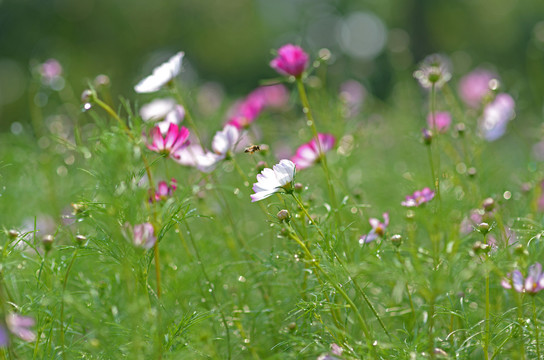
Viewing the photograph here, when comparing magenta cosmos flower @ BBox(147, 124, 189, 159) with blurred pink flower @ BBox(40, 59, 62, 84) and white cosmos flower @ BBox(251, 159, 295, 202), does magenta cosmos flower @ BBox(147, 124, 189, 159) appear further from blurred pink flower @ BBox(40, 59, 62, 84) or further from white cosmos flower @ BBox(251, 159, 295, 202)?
blurred pink flower @ BBox(40, 59, 62, 84)

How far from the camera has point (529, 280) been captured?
81 centimetres

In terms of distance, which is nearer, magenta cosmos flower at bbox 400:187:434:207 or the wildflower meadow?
the wildflower meadow

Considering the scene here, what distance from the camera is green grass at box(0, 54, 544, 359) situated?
0.79 m

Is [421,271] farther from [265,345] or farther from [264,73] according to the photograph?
[264,73]

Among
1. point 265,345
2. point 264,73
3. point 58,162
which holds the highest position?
point 265,345

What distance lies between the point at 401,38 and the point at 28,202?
1653 mm

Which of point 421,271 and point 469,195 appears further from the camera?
point 469,195

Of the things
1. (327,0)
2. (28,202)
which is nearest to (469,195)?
(28,202)

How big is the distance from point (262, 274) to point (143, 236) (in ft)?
1.05

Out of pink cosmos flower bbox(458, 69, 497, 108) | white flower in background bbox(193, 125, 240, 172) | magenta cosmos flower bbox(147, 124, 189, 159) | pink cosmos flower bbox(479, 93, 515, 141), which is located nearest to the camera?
magenta cosmos flower bbox(147, 124, 189, 159)

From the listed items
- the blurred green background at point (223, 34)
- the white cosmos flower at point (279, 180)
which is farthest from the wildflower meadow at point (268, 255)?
the blurred green background at point (223, 34)

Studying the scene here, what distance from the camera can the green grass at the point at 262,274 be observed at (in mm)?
790

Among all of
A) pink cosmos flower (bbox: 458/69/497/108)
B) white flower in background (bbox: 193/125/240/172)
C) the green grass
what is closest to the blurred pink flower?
the green grass

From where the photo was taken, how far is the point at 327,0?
14.8 m
